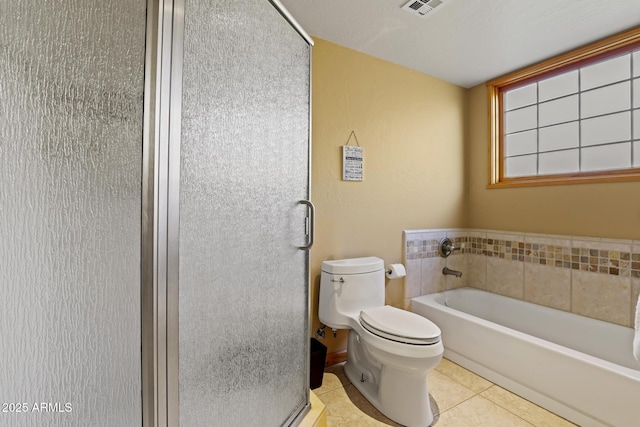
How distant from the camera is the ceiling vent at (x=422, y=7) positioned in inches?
62.5

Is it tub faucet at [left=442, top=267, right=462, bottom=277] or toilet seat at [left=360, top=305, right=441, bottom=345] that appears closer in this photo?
toilet seat at [left=360, top=305, right=441, bottom=345]

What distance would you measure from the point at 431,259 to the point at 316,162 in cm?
136

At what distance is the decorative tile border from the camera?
6.07 ft

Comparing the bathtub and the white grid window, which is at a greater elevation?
the white grid window

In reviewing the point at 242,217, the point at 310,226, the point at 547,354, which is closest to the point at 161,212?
the point at 242,217

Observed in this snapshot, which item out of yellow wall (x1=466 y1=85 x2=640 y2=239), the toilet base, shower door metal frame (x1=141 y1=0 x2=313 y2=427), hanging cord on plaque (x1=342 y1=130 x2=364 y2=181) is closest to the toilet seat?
the toilet base

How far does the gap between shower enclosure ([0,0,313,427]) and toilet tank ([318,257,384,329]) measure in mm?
858

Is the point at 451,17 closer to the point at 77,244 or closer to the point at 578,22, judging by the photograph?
the point at 578,22

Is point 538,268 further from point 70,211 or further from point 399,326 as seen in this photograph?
point 70,211

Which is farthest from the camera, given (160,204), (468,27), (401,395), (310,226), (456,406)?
(468,27)

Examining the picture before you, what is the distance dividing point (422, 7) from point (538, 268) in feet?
6.69

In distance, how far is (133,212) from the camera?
64 centimetres

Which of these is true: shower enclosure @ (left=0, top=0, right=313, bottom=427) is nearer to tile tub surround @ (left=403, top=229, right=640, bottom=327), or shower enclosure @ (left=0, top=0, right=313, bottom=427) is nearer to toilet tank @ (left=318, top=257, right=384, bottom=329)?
toilet tank @ (left=318, top=257, right=384, bottom=329)

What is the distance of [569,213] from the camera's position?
2.08 m
